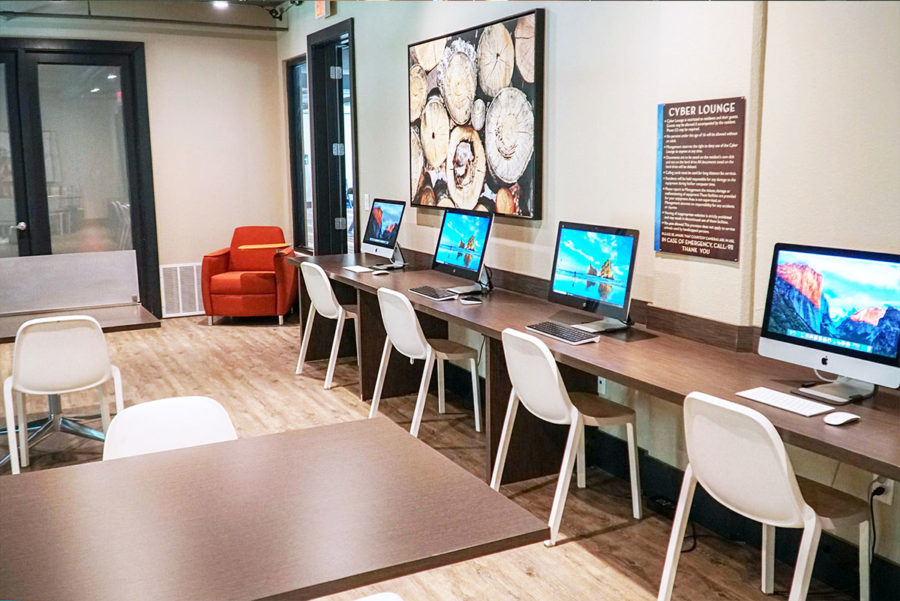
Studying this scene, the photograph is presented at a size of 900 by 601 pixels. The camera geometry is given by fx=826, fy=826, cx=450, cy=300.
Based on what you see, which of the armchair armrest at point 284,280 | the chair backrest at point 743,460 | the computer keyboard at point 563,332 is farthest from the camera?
the armchair armrest at point 284,280

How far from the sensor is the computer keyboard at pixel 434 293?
4098mm

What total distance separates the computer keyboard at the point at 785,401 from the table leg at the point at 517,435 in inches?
49.2

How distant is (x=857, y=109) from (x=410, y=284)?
8.44 ft

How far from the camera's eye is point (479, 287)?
4.33 metres

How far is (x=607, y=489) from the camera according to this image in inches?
139

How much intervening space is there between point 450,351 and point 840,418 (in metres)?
2.16

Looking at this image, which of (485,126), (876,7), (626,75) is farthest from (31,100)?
(876,7)

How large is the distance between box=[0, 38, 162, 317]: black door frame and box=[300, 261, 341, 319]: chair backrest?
9.45 ft

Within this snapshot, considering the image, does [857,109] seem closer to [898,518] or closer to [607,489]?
[898,518]

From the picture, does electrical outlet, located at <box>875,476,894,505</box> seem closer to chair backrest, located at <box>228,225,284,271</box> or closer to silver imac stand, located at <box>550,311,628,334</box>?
silver imac stand, located at <box>550,311,628,334</box>

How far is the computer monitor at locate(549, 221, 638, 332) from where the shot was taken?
3160 millimetres

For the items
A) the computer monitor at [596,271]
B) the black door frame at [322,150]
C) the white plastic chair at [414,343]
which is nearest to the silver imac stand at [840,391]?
the computer monitor at [596,271]

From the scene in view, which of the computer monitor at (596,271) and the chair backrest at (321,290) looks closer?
the computer monitor at (596,271)

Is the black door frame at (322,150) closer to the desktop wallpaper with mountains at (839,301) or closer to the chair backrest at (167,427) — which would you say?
the chair backrest at (167,427)
